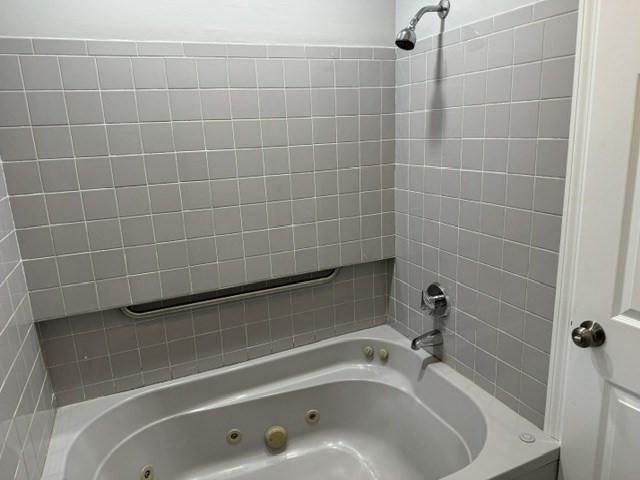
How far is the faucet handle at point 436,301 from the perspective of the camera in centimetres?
161

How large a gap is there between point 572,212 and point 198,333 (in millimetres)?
1320

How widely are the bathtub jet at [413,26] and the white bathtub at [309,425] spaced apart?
1.15m

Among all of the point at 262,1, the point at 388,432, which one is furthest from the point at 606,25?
the point at 388,432

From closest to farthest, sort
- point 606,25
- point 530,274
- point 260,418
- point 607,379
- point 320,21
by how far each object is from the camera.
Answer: point 606,25, point 607,379, point 530,274, point 320,21, point 260,418

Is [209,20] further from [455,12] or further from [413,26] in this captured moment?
[455,12]

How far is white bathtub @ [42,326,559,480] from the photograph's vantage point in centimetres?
141

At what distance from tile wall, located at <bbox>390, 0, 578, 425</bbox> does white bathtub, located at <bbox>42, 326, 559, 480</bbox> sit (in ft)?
0.46

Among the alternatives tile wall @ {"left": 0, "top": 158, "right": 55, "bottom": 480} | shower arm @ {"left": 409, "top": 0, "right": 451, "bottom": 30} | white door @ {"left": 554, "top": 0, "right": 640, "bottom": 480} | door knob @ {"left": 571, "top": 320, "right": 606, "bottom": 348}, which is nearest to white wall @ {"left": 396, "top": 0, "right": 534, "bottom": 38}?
shower arm @ {"left": 409, "top": 0, "right": 451, "bottom": 30}

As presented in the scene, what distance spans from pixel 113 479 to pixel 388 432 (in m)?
1.03

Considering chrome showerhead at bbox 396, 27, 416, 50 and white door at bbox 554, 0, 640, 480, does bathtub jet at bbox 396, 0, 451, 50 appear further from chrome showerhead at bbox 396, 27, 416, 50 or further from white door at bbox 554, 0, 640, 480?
white door at bbox 554, 0, 640, 480

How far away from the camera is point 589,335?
1089 mm

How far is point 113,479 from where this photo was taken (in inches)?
56.4

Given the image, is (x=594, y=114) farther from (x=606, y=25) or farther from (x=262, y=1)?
(x=262, y=1)

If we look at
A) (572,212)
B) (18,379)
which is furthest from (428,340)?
(18,379)
